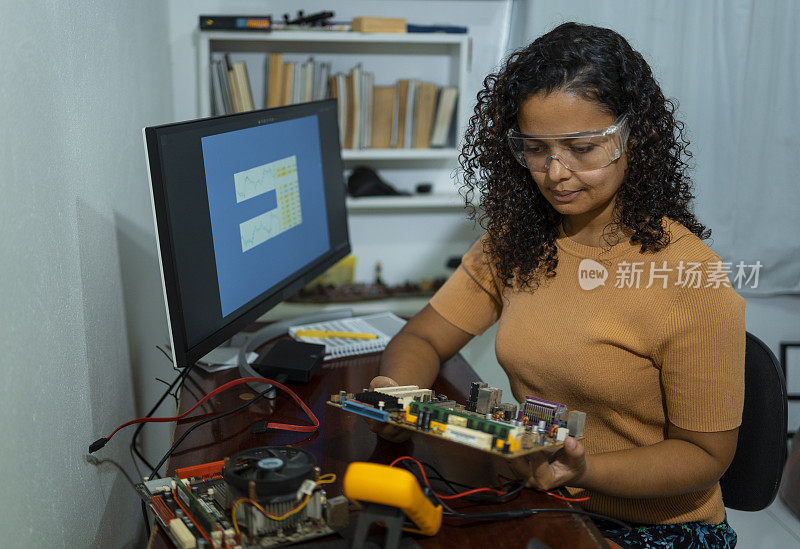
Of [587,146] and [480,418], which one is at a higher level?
[587,146]

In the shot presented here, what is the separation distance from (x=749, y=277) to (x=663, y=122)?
1.73 metres

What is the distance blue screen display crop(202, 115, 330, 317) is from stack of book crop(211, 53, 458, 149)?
87 centimetres

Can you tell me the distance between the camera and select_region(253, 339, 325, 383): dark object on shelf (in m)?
1.45

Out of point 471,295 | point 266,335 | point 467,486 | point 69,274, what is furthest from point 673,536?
point 69,274

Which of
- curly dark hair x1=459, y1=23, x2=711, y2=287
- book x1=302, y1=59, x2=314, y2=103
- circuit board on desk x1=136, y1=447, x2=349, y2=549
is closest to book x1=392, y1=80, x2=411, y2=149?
book x1=302, y1=59, x2=314, y2=103

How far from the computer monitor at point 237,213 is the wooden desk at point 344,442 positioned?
14 centimetres

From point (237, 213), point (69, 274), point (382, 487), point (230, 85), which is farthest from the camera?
point (230, 85)

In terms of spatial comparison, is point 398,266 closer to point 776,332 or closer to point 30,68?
point 776,332

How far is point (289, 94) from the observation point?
8.47ft

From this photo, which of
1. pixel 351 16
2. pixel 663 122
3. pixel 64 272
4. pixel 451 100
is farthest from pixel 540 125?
pixel 351 16

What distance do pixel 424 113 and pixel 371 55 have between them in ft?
1.04

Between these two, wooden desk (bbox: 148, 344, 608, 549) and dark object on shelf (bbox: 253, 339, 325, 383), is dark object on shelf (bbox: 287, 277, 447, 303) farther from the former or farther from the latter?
dark object on shelf (bbox: 253, 339, 325, 383)

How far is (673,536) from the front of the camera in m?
1.26

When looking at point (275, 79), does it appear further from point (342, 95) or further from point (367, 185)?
point (367, 185)
